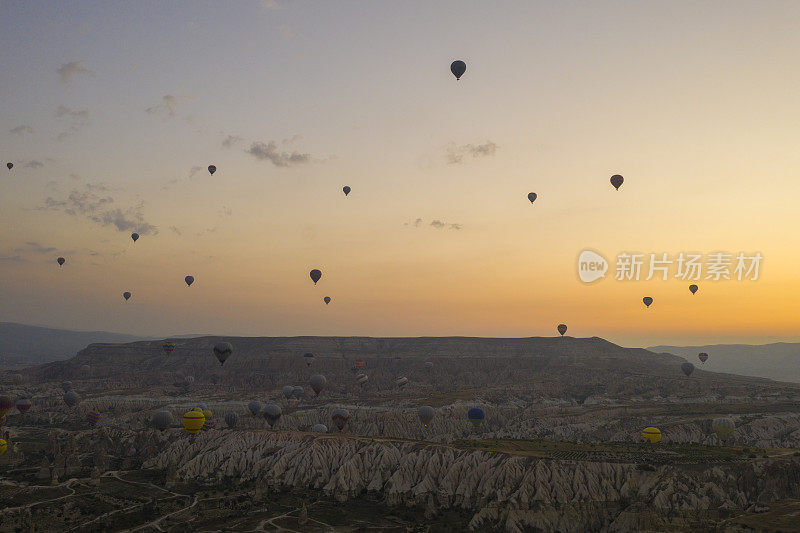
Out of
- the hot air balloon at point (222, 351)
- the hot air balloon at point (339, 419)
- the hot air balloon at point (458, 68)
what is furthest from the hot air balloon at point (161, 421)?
the hot air balloon at point (458, 68)

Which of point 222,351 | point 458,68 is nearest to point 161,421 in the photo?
point 222,351

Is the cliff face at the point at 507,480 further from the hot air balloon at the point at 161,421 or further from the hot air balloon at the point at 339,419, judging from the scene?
the hot air balloon at the point at 339,419

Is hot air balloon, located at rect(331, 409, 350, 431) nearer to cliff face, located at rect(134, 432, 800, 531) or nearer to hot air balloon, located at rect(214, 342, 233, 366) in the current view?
cliff face, located at rect(134, 432, 800, 531)

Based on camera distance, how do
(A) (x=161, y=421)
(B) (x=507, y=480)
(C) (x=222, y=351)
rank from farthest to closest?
1. (C) (x=222, y=351)
2. (A) (x=161, y=421)
3. (B) (x=507, y=480)

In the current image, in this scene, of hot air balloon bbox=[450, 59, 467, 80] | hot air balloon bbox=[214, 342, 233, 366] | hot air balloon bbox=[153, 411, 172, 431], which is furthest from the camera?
hot air balloon bbox=[214, 342, 233, 366]

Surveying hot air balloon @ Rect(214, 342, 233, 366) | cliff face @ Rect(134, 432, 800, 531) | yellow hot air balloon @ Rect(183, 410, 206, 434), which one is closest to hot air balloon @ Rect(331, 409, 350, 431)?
cliff face @ Rect(134, 432, 800, 531)

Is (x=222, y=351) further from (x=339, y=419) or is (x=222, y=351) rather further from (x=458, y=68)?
(x=458, y=68)
